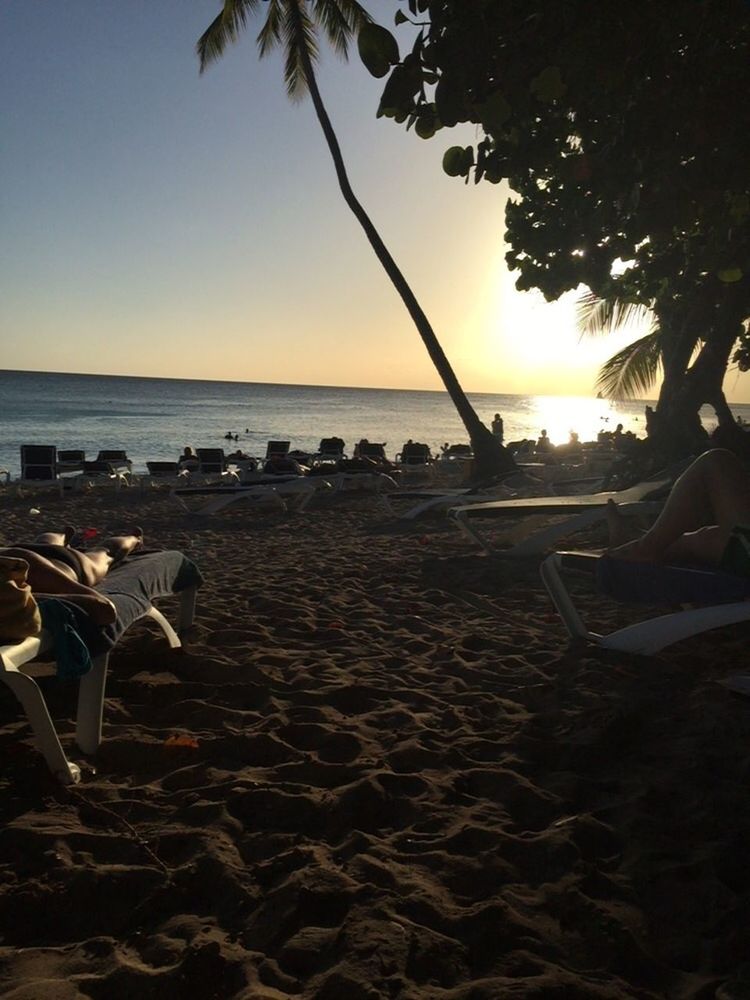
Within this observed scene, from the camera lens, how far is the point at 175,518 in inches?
406

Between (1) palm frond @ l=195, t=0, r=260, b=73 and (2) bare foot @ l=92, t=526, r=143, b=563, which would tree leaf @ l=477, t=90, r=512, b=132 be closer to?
(2) bare foot @ l=92, t=526, r=143, b=563

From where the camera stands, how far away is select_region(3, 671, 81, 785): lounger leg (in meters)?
2.28

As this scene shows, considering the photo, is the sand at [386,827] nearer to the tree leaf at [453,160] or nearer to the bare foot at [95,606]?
the bare foot at [95,606]

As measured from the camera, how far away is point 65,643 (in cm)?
253

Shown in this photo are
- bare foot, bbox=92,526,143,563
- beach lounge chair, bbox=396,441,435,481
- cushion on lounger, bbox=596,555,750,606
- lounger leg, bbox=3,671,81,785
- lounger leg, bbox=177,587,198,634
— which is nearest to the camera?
lounger leg, bbox=3,671,81,785

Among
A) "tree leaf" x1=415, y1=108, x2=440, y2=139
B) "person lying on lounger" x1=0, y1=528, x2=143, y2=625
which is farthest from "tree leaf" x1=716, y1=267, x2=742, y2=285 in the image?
"person lying on lounger" x1=0, y1=528, x2=143, y2=625

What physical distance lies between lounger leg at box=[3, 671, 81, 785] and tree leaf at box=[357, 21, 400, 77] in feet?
8.73

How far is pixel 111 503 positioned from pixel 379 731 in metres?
11.0

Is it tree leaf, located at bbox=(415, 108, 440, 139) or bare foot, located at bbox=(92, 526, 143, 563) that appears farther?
bare foot, located at bbox=(92, 526, 143, 563)

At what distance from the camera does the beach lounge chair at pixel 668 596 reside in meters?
3.26

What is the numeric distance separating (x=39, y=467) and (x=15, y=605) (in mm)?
12512

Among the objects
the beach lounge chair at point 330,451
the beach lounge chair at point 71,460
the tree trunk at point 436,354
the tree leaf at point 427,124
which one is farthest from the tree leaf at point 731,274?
the beach lounge chair at point 71,460

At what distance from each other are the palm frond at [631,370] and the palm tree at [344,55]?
511cm

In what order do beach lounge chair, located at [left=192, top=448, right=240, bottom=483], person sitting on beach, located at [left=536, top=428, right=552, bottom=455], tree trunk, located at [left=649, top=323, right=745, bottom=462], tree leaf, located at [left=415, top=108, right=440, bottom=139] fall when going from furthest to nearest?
1. person sitting on beach, located at [left=536, top=428, right=552, bottom=455]
2. beach lounge chair, located at [left=192, top=448, right=240, bottom=483]
3. tree trunk, located at [left=649, top=323, right=745, bottom=462]
4. tree leaf, located at [left=415, top=108, right=440, bottom=139]
